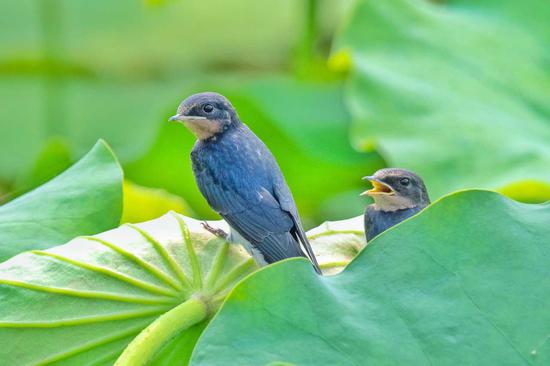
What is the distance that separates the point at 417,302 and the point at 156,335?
253 millimetres

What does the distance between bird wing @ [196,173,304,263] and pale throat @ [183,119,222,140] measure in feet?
0.15

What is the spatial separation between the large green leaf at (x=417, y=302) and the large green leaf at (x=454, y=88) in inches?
31.7

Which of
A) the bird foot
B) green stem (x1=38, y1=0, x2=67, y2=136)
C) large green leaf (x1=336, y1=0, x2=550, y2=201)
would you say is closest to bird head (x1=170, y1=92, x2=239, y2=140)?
the bird foot

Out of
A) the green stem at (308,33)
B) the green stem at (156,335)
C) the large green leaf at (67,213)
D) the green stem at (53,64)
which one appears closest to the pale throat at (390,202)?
the green stem at (156,335)

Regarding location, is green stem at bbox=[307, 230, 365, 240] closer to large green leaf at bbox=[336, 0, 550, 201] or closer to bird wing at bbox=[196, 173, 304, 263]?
bird wing at bbox=[196, 173, 304, 263]

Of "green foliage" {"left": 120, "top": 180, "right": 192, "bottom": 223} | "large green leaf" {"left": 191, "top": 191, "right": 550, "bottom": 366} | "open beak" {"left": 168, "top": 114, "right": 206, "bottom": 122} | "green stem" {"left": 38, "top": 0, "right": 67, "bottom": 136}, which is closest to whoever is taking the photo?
"large green leaf" {"left": 191, "top": 191, "right": 550, "bottom": 366}

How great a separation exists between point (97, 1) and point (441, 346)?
4335 millimetres

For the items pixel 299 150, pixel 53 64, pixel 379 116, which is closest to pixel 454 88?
pixel 379 116

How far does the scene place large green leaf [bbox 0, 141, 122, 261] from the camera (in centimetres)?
134

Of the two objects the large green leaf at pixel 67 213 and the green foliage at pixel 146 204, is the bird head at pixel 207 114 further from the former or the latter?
the green foliage at pixel 146 204

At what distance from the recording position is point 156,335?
1073mm

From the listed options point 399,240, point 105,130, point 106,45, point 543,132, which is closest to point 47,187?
point 399,240

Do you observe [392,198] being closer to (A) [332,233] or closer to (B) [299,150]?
(A) [332,233]

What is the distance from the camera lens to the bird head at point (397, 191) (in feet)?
3.93
